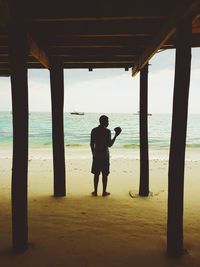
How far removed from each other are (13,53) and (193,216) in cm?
420

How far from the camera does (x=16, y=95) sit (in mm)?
4098

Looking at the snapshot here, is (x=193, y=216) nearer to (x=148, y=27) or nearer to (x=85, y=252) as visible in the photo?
(x=85, y=252)

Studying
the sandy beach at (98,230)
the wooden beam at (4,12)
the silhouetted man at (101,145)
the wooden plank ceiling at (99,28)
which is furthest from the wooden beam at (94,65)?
the wooden beam at (4,12)

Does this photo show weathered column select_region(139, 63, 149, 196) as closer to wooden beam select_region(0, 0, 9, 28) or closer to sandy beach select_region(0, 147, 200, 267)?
sandy beach select_region(0, 147, 200, 267)

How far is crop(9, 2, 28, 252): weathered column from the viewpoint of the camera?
4.07 m

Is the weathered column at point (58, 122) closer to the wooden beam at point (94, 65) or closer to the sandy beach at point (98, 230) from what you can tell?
the sandy beach at point (98, 230)

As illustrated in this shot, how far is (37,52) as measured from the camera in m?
5.86

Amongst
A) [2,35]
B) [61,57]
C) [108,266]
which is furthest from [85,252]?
[61,57]

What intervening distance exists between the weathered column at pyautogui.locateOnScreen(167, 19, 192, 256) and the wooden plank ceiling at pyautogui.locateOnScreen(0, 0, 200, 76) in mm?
289

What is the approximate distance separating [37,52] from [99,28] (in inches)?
53.2

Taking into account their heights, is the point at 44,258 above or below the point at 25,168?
below

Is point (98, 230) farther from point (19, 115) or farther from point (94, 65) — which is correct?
point (94, 65)

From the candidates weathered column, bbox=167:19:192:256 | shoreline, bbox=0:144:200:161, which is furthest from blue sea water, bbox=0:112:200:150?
weathered column, bbox=167:19:192:256

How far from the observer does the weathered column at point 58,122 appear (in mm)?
7402
